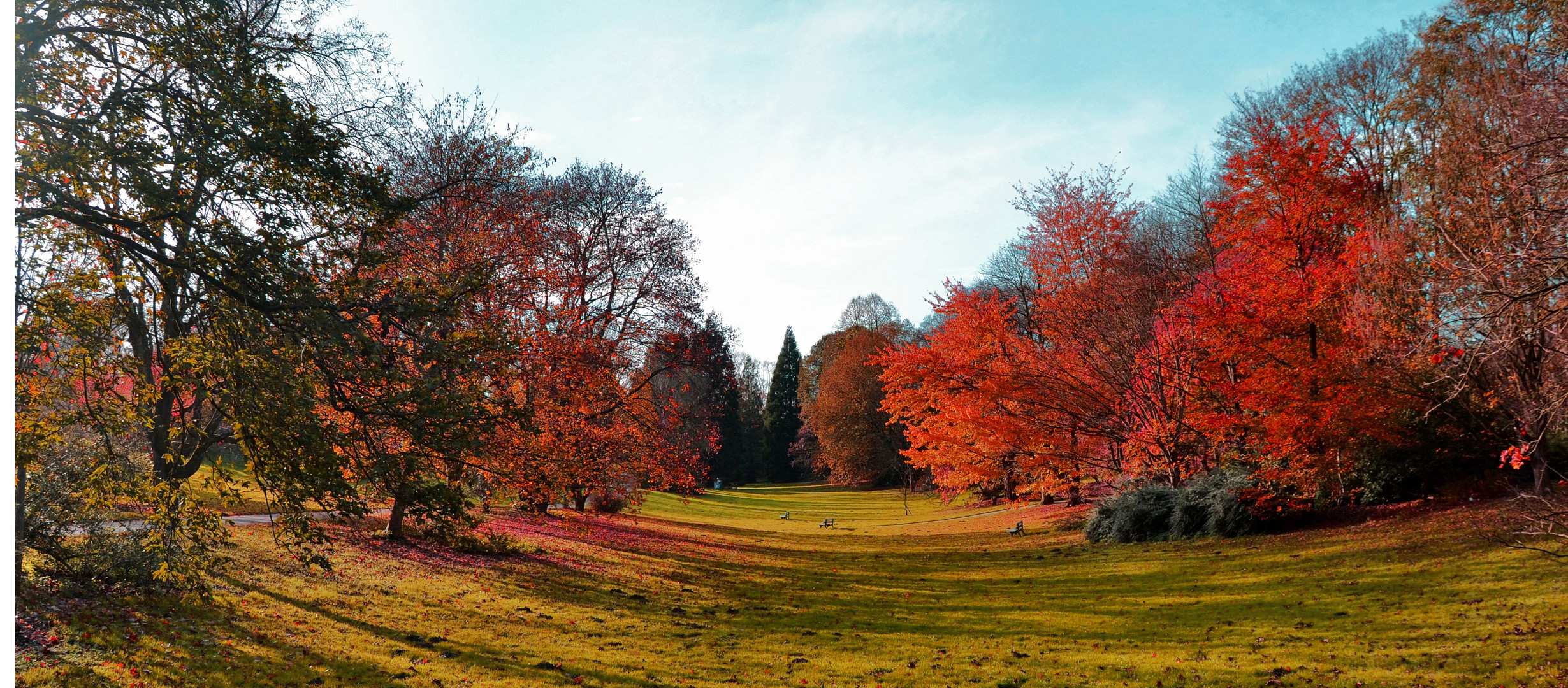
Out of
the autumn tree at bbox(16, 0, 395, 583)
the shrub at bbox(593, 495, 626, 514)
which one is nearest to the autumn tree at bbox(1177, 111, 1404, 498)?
the autumn tree at bbox(16, 0, 395, 583)

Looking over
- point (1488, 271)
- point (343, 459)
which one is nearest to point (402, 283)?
point (343, 459)

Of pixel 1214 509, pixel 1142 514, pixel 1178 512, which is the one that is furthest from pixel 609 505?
pixel 1214 509

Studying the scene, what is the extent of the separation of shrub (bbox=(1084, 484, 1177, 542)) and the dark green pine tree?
4631cm

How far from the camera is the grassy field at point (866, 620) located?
25.3 feet

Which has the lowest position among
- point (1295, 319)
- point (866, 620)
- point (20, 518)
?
point (866, 620)

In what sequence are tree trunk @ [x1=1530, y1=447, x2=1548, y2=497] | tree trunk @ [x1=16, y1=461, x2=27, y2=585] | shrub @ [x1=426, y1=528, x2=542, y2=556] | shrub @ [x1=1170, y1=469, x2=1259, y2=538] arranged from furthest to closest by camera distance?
1. shrub @ [x1=1170, y1=469, x2=1259, y2=538]
2. shrub @ [x1=426, y1=528, x2=542, y2=556]
3. tree trunk @ [x1=1530, y1=447, x2=1548, y2=497]
4. tree trunk @ [x1=16, y1=461, x2=27, y2=585]

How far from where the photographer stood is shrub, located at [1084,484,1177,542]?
1866 centimetres

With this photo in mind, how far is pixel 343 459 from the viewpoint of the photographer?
20.3ft

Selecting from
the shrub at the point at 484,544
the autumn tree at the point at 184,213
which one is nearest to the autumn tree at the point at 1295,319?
the shrub at the point at 484,544

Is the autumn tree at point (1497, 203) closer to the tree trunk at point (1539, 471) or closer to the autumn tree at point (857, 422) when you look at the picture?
the tree trunk at point (1539, 471)

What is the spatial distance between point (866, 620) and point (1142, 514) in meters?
10.2

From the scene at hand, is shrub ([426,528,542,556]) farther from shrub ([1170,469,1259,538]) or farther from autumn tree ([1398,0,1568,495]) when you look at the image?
autumn tree ([1398,0,1568,495])

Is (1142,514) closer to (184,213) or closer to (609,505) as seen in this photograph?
(609,505)

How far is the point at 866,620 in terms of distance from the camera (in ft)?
39.3
